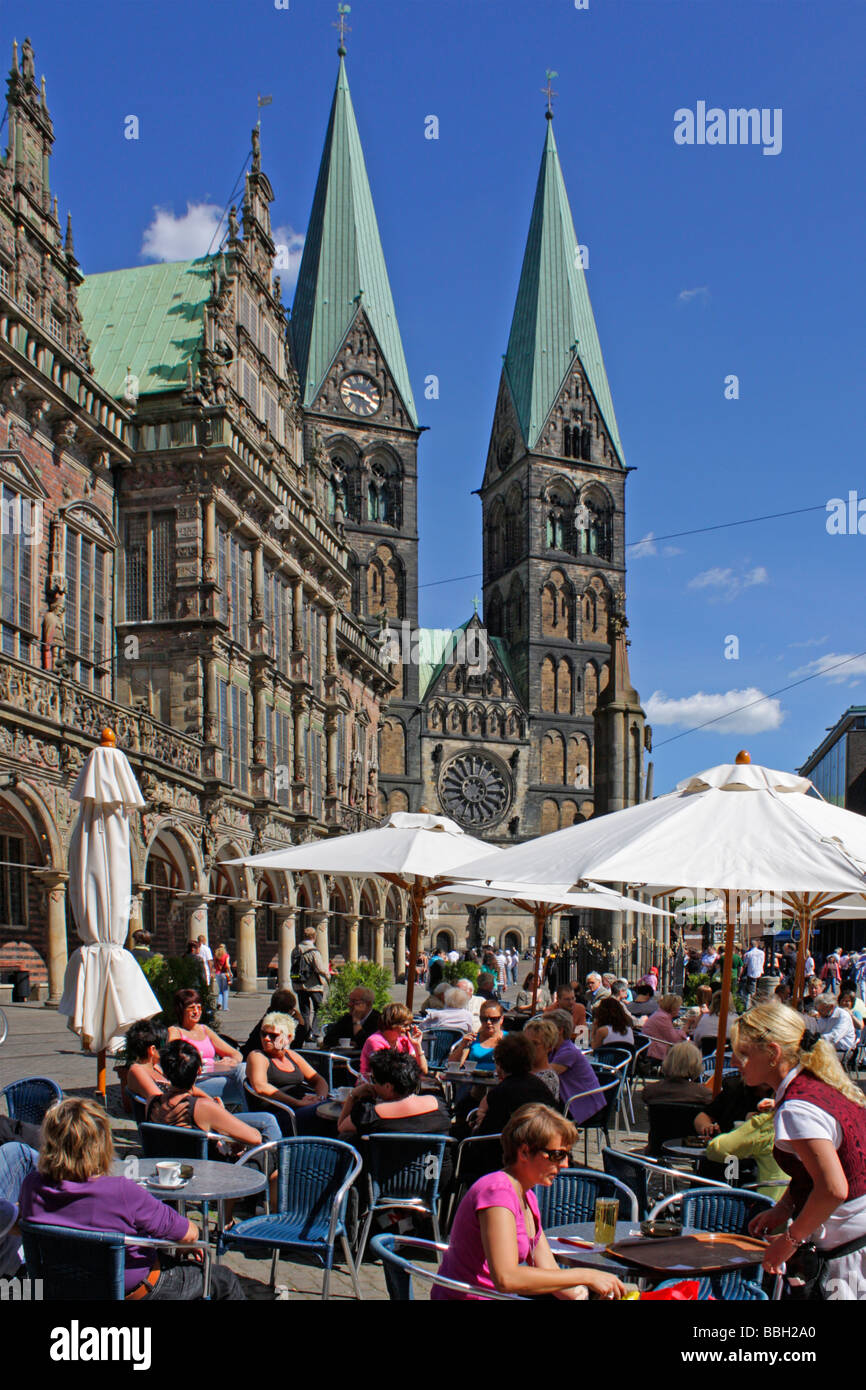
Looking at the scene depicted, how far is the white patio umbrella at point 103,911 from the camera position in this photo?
32.1 ft

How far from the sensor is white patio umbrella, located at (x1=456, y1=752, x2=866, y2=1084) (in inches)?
288

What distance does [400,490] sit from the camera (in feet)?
264

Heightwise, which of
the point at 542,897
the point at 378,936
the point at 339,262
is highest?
the point at 339,262

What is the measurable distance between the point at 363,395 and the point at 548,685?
853 inches

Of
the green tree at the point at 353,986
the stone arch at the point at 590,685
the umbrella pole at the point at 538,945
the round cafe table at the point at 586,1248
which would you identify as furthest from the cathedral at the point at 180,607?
the stone arch at the point at 590,685

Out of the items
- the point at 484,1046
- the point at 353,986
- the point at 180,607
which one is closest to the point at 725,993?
the point at 484,1046

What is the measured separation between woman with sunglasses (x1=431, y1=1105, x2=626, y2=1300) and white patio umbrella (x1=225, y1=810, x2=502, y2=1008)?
255 inches

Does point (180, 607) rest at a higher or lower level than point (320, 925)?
higher

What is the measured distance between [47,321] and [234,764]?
38.3 feet

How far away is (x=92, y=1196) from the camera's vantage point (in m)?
4.45

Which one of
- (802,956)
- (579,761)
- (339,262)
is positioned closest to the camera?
(802,956)

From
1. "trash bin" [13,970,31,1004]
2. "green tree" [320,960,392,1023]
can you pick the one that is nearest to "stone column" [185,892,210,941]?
"trash bin" [13,970,31,1004]

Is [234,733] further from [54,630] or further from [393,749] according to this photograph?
[393,749]

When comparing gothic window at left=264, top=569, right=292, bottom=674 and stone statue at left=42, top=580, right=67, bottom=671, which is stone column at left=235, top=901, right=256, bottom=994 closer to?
gothic window at left=264, top=569, right=292, bottom=674
